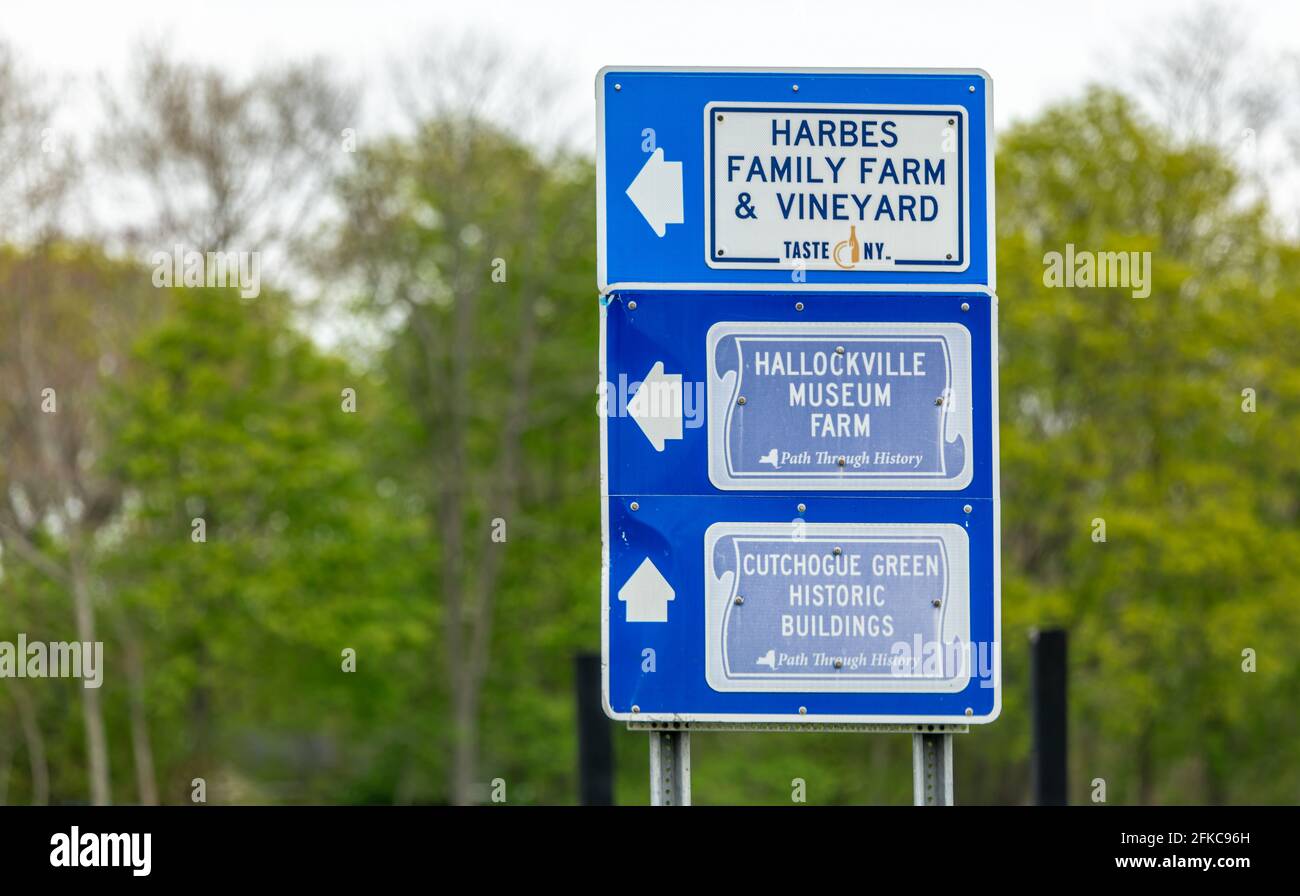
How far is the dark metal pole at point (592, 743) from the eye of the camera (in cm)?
1237

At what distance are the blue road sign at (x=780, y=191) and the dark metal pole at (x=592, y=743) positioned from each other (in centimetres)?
730

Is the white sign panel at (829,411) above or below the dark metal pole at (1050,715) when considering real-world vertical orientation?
above

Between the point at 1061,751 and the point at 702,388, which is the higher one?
the point at 702,388

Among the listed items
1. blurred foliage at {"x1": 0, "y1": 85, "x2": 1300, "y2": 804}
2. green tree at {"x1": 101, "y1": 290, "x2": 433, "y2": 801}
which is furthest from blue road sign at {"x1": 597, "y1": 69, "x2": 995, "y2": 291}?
green tree at {"x1": 101, "y1": 290, "x2": 433, "y2": 801}

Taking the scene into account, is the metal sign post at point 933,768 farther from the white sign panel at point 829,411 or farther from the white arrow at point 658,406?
the white arrow at point 658,406

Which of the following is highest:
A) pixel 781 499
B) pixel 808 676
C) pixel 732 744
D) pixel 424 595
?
pixel 781 499

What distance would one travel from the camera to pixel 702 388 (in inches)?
201

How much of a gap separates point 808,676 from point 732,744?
3398 cm

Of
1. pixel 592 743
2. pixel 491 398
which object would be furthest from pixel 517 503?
pixel 592 743

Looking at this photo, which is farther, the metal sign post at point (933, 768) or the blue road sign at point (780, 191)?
the blue road sign at point (780, 191)

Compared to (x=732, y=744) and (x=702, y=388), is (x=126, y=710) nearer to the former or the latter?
(x=732, y=744)

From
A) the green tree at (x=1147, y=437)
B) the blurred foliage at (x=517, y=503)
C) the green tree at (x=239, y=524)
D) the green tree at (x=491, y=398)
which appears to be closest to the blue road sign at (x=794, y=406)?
the green tree at (x=1147, y=437)
